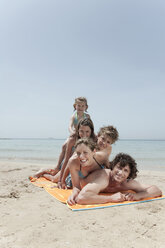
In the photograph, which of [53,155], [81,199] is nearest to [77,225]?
[81,199]

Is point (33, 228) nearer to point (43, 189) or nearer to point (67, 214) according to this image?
point (67, 214)

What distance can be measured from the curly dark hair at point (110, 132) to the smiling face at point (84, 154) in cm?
93

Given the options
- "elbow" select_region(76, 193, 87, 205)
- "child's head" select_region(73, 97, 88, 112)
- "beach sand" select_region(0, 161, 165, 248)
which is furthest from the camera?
"child's head" select_region(73, 97, 88, 112)

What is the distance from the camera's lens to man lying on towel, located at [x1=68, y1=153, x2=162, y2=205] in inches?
110

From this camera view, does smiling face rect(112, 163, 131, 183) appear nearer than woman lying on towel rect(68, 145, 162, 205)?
No

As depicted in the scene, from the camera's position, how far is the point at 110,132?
3.88 meters

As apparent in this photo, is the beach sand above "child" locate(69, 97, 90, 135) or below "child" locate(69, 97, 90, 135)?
below

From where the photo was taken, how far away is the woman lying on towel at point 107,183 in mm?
2799

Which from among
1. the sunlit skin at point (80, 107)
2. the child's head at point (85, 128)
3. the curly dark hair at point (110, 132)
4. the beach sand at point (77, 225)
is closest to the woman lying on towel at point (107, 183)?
the beach sand at point (77, 225)

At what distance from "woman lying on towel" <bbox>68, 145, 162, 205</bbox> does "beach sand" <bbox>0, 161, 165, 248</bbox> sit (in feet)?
0.73

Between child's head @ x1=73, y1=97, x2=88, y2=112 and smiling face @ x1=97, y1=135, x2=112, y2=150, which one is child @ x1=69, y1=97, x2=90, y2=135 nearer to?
child's head @ x1=73, y1=97, x2=88, y2=112

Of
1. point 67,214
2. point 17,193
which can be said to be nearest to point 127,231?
point 67,214

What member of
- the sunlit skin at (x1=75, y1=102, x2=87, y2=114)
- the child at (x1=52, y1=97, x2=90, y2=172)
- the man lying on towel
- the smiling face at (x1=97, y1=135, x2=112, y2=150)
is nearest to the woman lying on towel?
the man lying on towel

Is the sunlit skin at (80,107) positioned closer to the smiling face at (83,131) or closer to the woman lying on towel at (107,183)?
the smiling face at (83,131)
